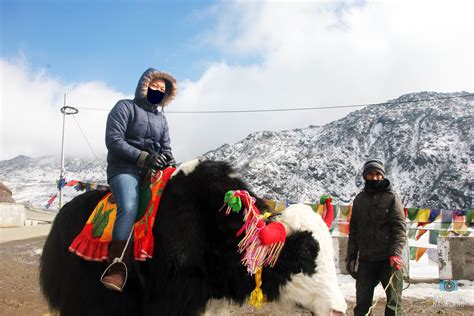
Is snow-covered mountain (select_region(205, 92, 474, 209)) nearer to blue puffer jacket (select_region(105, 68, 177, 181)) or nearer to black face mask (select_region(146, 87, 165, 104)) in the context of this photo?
blue puffer jacket (select_region(105, 68, 177, 181))

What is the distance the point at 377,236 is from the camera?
370 cm

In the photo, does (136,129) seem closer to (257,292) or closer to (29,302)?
(257,292)

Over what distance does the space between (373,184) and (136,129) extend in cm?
247

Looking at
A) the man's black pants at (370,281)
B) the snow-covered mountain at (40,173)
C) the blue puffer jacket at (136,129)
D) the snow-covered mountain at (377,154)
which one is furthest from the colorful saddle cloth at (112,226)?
the snow-covered mountain at (40,173)

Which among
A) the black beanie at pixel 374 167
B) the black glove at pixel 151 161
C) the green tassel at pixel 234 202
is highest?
the black beanie at pixel 374 167

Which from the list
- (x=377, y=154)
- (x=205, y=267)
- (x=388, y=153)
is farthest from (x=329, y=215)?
(x=377, y=154)

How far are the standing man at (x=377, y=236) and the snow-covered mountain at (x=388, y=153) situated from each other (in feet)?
155

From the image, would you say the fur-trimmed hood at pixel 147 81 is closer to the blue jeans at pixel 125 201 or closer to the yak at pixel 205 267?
the blue jeans at pixel 125 201

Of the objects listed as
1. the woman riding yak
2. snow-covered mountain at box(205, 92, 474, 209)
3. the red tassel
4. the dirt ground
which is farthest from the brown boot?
snow-covered mountain at box(205, 92, 474, 209)

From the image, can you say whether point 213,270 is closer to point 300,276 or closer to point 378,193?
point 300,276

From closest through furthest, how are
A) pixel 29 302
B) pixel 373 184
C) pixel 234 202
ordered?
pixel 234 202, pixel 373 184, pixel 29 302

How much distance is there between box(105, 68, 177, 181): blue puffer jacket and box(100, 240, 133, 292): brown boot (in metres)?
0.58

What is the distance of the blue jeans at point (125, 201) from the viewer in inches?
97.1

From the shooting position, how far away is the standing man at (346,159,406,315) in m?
3.58
